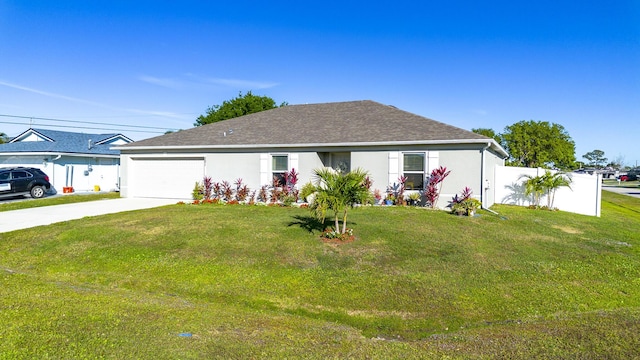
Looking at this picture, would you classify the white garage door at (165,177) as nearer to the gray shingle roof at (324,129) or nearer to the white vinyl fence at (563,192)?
the gray shingle roof at (324,129)

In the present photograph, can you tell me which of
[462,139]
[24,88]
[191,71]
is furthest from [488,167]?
[24,88]

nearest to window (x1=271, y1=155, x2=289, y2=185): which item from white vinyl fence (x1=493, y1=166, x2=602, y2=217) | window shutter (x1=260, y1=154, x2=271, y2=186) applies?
window shutter (x1=260, y1=154, x2=271, y2=186)

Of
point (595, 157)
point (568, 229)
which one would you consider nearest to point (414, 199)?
point (568, 229)

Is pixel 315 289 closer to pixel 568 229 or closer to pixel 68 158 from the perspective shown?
pixel 568 229

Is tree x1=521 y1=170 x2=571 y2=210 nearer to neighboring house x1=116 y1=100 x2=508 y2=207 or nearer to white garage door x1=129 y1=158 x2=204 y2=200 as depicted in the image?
neighboring house x1=116 y1=100 x2=508 y2=207

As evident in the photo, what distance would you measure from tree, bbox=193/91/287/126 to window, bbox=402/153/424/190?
22.1 m

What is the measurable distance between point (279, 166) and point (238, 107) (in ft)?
64.2

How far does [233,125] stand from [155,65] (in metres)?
6.20

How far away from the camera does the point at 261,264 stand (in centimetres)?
732

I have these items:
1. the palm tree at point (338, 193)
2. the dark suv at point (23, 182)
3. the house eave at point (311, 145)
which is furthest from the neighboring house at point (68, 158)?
the palm tree at point (338, 193)

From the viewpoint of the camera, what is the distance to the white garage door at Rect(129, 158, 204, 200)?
16.9 m

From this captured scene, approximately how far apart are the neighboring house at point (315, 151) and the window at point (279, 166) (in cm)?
4

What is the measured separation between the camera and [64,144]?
22.2 m

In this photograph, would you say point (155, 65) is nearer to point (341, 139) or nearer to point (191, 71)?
point (191, 71)
